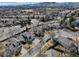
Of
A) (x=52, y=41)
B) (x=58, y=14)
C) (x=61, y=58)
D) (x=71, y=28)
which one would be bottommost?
(x=61, y=58)

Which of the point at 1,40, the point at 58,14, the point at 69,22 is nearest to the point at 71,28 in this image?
the point at 69,22

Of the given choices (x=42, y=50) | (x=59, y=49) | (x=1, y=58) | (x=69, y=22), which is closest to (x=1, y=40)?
(x=1, y=58)

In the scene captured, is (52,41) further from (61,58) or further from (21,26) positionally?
(21,26)

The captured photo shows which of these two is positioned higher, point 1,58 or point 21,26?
point 21,26

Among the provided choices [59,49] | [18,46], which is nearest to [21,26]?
[18,46]

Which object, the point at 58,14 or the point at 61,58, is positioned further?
the point at 58,14

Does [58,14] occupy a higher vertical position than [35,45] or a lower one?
higher

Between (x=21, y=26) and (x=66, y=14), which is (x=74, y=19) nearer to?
(x=66, y=14)

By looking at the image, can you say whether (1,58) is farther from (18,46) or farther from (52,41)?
(52,41)
